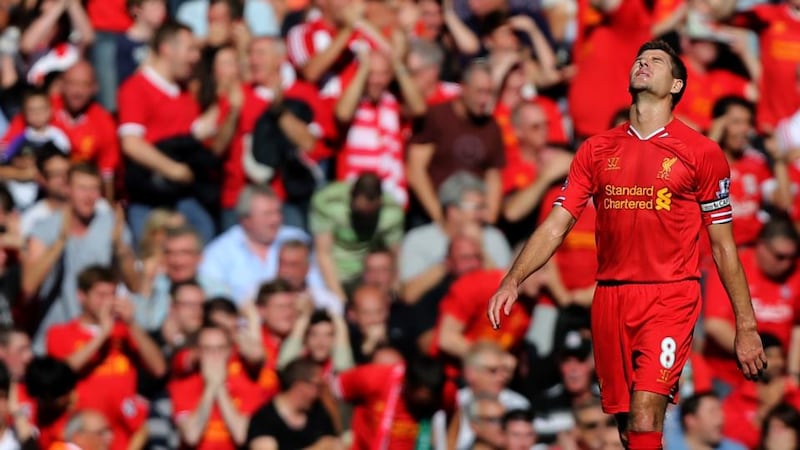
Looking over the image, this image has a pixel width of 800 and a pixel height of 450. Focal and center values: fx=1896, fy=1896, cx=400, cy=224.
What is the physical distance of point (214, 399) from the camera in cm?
1282

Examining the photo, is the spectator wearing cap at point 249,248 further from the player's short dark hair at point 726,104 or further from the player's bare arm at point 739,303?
the player's bare arm at point 739,303

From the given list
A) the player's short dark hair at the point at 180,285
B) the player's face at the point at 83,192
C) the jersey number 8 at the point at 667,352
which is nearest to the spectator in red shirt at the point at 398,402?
the player's short dark hair at the point at 180,285

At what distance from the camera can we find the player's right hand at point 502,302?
29.3ft

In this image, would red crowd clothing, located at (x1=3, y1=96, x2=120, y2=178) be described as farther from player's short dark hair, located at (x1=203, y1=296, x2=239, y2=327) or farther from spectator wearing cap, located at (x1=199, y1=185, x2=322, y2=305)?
player's short dark hair, located at (x1=203, y1=296, x2=239, y2=327)

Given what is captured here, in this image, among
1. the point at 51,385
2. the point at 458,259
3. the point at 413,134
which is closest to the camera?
the point at 51,385

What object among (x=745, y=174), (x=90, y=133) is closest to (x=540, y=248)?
(x=745, y=174)

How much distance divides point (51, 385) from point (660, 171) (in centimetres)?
525

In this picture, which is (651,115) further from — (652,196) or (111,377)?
(111,377)

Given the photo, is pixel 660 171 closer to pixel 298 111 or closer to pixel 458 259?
pixel 458 259

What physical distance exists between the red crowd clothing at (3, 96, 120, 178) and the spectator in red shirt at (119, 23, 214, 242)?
0.23 metres

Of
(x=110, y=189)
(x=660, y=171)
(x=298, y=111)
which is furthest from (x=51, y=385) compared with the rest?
(x=660, y=171)

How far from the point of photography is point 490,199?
14.4 m

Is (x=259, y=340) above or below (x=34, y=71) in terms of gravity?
below

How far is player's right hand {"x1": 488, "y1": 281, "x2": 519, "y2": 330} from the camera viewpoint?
8.94m
